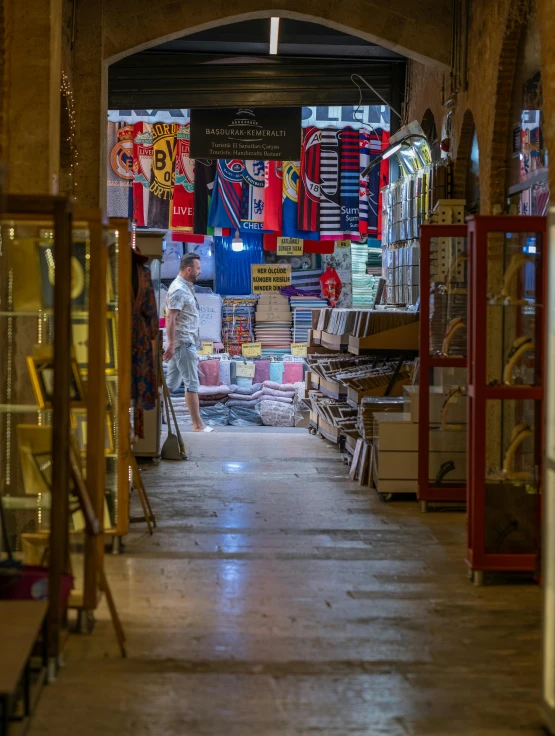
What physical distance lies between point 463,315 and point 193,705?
4149mm

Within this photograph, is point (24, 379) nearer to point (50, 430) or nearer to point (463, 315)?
point (50, 430)

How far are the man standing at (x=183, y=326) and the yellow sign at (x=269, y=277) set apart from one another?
3.16 meters

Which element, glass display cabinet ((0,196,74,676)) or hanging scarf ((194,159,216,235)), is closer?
glass display cabinet ((0,196,74,676))

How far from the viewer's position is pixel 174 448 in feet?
32.5

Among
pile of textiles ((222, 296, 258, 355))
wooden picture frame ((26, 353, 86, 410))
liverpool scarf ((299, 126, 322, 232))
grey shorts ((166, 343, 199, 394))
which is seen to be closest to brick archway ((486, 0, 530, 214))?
grey shorts ((166, 343, 199, 394))

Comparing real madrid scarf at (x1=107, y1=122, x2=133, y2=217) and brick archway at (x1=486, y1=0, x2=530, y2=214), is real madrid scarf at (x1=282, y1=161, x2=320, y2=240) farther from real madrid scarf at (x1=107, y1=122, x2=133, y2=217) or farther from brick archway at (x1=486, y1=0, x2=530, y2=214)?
brick archway at (x1=486, y1=0, x2=530, y2=214)

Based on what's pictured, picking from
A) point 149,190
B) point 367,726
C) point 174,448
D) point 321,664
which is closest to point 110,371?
point 321,664

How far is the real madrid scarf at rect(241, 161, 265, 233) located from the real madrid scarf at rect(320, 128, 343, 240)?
2.73 ft

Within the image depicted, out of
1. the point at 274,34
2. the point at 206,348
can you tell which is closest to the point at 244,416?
the point at 206,348

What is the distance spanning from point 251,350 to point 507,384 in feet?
29.6

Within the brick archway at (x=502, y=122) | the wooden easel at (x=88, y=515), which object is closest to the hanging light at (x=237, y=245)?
the brick archway at (x=502, y=122)

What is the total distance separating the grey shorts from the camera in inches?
448

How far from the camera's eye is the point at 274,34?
1160 cm

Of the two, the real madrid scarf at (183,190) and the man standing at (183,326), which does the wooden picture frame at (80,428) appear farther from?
the real madrid scarf at (183,190)
